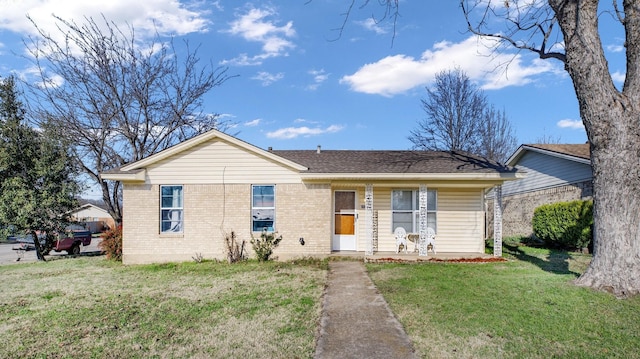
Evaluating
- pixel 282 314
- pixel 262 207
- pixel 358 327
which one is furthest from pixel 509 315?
pixel 262 207

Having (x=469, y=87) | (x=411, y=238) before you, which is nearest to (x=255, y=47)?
(x=411, y=238)

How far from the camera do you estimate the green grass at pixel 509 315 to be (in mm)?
4402

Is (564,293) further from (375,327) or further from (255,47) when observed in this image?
(255,47)

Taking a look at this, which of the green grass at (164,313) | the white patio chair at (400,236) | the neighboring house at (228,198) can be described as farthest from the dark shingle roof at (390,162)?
the green grass at (164,313)

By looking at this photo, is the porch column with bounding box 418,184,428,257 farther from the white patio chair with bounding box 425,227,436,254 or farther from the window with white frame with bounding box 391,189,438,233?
the window with white frame with bounding box 391,189,438,233

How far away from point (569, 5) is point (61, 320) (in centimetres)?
1104

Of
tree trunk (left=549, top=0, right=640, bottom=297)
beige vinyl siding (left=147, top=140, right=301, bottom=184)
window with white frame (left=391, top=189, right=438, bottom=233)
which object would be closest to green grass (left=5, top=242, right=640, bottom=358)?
tree trunk (left=549, top=0, right=640, bottom=297)

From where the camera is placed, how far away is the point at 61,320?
5898mm

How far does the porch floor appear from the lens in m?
11.2

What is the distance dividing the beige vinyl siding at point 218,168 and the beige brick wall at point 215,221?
271 mm

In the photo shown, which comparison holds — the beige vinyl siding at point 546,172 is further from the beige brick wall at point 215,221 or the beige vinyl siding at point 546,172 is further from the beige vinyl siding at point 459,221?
the beige brick wall at point 215,221

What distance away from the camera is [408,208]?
12.8 meters

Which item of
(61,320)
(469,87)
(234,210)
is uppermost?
(469,87)

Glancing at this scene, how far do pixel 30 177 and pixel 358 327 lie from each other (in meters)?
14.6
